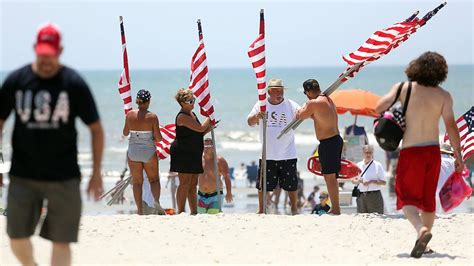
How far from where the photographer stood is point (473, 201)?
20609 millimetres

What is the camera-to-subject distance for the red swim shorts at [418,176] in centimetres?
771

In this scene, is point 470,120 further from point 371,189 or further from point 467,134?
point 371,189

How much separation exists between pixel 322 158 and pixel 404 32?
1.62 metres

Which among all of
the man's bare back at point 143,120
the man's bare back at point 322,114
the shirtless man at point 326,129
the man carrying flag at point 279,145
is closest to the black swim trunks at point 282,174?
the man carrying flag at point 279,145

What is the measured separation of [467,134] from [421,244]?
4.40 metres

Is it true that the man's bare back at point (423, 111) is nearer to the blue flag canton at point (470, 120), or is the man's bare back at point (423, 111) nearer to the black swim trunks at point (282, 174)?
the black swim trunks at point (282, 174)

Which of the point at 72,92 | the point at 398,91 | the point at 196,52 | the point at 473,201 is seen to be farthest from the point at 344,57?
the point at 473,201

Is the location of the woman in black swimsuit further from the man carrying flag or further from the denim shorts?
the denim shorts

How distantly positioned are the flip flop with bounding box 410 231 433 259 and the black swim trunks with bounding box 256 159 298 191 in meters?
3.47

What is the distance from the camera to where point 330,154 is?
10.5m

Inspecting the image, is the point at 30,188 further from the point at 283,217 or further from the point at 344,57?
the point at 344,57

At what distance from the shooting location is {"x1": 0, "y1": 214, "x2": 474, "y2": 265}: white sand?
801 cm

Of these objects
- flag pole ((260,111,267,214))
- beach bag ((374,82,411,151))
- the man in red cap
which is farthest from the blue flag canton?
the man in red cap

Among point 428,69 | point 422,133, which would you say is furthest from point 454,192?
point 428,69
